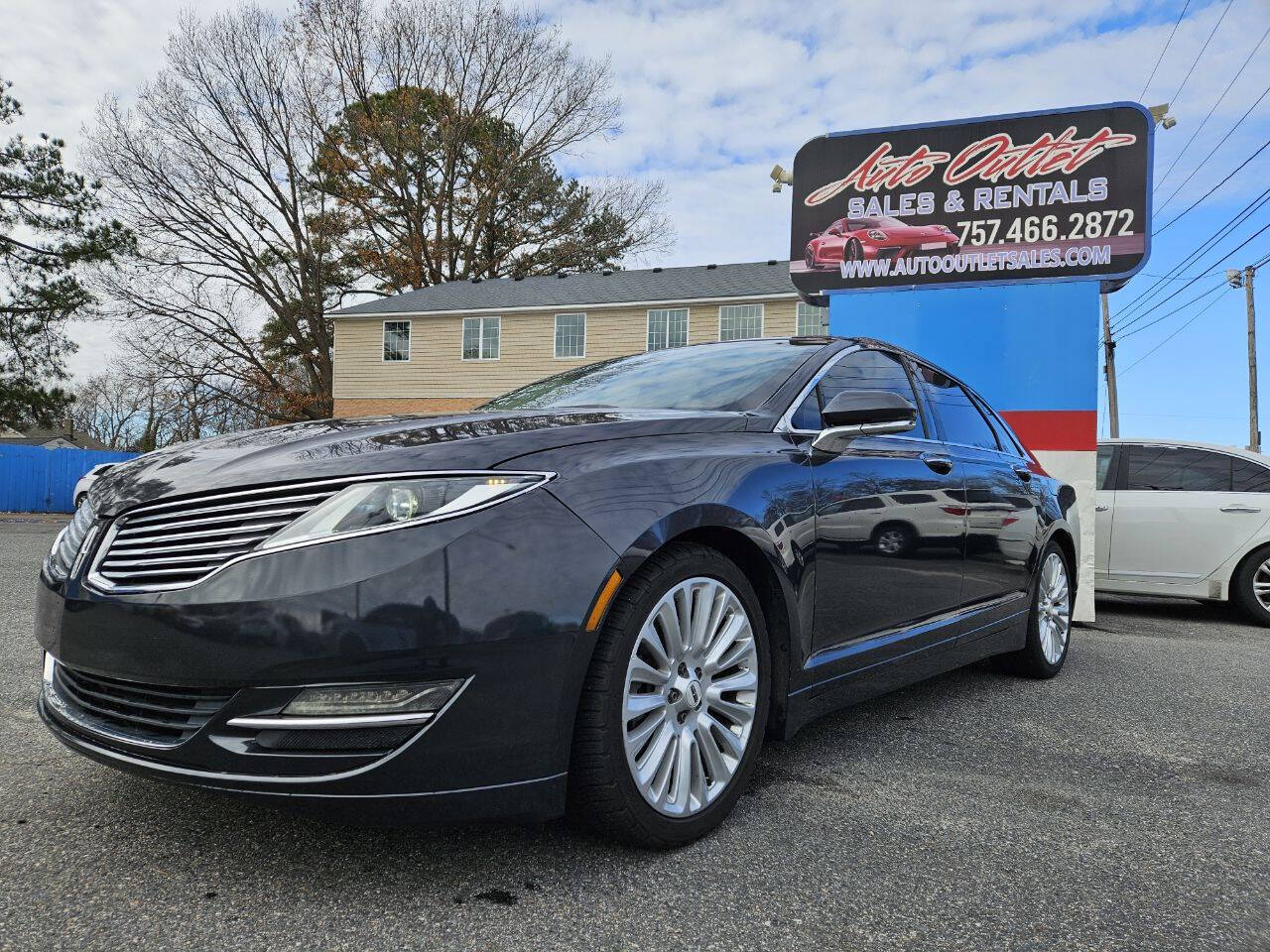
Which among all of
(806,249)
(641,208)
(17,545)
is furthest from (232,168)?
(806,249)

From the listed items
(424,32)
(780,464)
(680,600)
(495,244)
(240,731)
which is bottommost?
(240,731)

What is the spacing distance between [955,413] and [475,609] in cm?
297

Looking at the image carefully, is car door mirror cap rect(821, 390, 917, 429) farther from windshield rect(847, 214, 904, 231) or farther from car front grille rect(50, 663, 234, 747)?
windshield rect(847, 214, 904, 231)

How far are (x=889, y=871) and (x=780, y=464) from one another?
3.84ft

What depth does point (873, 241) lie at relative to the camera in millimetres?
8289

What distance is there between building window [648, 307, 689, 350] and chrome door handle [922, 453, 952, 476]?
2158 centimetres

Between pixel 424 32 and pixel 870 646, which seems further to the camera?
pixel 424 32

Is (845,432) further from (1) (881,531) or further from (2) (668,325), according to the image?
(2) (668,325)

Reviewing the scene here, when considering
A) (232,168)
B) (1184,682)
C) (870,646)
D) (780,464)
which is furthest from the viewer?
(232,168)

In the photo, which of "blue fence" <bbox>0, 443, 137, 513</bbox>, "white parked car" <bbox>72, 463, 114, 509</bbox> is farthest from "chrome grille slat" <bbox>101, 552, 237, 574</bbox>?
"blue fence" <bbox>0, 443, 137, 513</bbox>

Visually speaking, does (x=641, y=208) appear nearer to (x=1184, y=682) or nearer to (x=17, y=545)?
(x=17, y=545)

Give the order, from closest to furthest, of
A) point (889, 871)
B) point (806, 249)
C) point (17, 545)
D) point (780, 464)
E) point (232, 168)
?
point (889, 871)
point (780, 464)
point (806, 249)
point (17, 545)
point (232, 168)

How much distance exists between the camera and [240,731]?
1964 millimetres

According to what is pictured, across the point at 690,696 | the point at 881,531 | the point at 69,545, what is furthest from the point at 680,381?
the point at 69,545
